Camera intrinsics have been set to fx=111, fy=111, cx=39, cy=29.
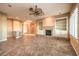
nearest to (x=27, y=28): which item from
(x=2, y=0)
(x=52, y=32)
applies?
(x=52, y=32)

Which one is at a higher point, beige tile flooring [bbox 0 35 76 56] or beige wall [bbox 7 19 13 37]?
beige wall [bbox 7 19 13 37]

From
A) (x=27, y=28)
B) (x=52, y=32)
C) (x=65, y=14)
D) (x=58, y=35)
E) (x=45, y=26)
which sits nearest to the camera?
(x=65, y=14)

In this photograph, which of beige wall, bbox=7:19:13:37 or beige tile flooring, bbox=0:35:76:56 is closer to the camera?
beige tile flooring, bbox=0:35:76:56

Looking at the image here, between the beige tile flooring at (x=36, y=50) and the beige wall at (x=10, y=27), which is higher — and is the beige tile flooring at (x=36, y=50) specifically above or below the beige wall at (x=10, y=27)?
below

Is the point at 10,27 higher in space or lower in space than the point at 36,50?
higher

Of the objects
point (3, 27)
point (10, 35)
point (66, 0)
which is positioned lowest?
point (10, 35)

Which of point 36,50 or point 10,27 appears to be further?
point 10,27

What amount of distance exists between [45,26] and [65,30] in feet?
10.5

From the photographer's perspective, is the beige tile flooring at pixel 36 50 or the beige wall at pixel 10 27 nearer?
the beige tile flooring at pixel 36 50

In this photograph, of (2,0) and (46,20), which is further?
(46,20)

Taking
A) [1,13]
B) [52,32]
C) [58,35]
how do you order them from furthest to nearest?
1. [52,32]
2. [58,35]
3. [1,13]

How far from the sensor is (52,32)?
1213cm

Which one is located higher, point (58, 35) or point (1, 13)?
point (1, 13)

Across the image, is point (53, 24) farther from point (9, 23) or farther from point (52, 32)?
point (9, 23)
